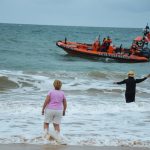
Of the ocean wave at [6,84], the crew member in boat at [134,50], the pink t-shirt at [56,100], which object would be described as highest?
the pink t-shirt at [56,100]

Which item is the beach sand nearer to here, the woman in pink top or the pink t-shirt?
the woman in pink top

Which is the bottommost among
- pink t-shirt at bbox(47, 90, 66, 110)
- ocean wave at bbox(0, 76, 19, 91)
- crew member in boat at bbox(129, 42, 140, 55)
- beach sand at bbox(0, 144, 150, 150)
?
ocean wave at bbox(0, 76, 19, 91)

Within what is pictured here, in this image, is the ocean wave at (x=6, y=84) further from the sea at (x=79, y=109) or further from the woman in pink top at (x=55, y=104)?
the woman in pink top at (x=55, y=104)

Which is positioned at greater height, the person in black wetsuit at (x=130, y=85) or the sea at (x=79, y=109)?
the person in black wetsuit at (x=130, y=85)

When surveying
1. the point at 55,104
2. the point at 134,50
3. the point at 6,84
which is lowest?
the point at 6,84

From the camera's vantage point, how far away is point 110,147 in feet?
26.3

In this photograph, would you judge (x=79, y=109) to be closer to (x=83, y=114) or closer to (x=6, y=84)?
(x=83, y=114)

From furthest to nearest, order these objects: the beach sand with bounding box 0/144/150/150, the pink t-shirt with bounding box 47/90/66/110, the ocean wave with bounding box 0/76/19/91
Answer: the ocean wave with bounding box 0/76/19/91, the pink t-shirt with bounding box 47/90/66/110, the beach sand with bounding box 0/144/150/150

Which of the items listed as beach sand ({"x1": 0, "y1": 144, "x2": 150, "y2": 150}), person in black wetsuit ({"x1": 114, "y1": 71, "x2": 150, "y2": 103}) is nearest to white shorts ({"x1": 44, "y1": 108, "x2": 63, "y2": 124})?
beach sand ({"x1": 0, "y1": 144, "x2": 150, "y2": 150})

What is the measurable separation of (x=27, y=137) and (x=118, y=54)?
63.6 ft

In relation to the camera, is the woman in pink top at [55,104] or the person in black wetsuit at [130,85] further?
the person in black wetsuit at [130,85]

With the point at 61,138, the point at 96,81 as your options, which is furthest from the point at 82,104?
the point at 96,81

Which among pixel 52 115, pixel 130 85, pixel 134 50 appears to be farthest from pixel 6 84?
pixel 134 50

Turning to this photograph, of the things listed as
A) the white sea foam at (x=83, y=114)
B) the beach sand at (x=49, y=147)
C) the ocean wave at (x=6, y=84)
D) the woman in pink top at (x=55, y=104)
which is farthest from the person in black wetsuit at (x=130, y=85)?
the ocean wave at (x=6, y=84)
